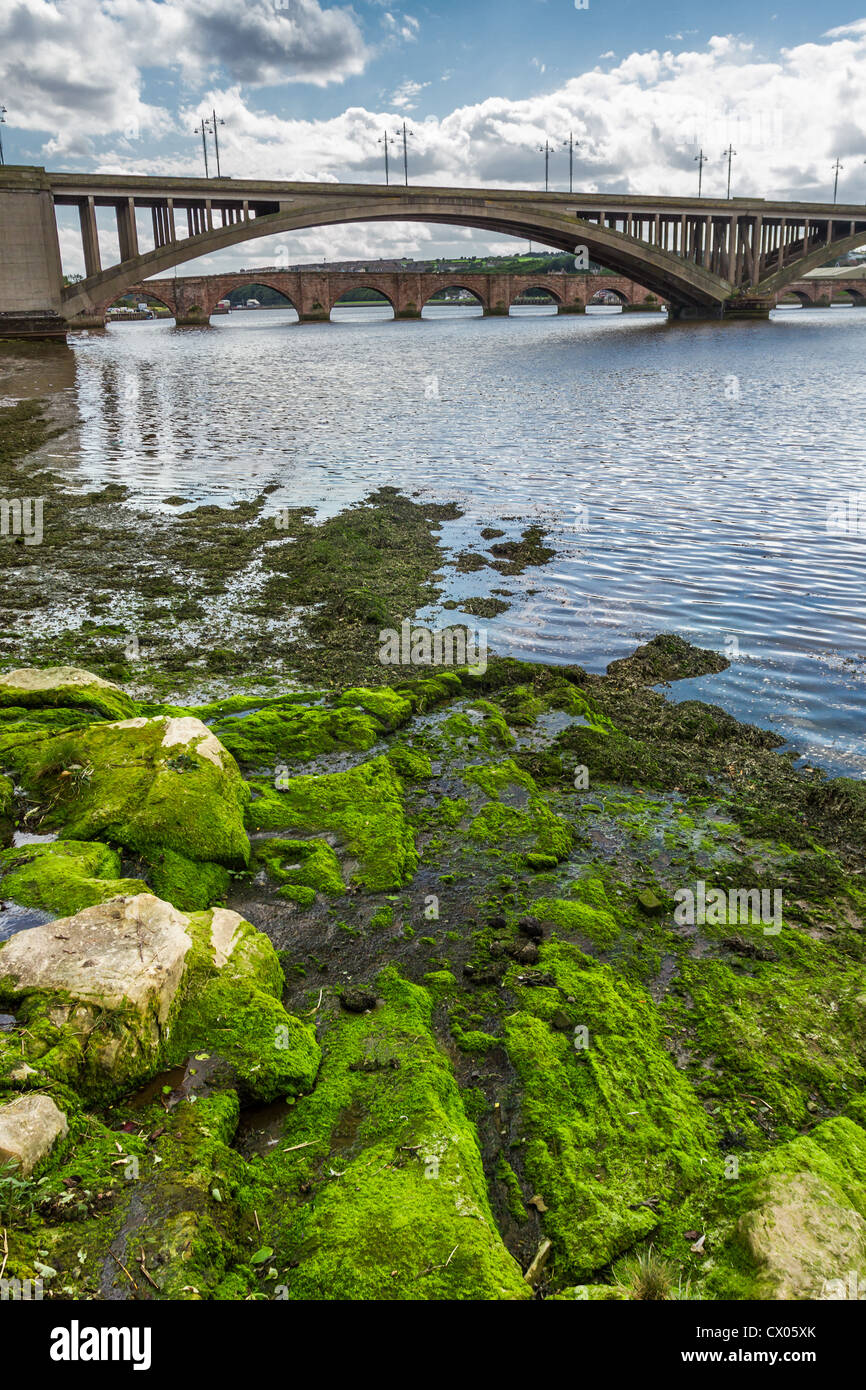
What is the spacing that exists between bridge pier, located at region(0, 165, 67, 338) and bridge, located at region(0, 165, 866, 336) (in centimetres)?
9

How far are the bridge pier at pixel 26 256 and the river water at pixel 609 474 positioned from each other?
73.1 ft

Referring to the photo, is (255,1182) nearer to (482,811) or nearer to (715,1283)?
(715,1283)

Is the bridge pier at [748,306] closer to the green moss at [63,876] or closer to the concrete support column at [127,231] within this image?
the concrete support column at [127,231]

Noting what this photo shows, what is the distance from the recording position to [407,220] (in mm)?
96750

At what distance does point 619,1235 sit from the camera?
12.9 feet

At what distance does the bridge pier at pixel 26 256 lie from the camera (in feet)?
241

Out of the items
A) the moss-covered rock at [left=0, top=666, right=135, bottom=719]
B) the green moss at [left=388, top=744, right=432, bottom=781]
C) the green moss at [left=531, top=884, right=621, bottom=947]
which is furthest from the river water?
Result: the moss-covered rock at [left=0, top=666, right=135, bottom=719]

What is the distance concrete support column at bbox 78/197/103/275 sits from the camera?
8094cm

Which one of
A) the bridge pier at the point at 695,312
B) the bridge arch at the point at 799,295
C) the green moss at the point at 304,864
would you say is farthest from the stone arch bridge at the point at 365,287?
the green moss at the point at 304,864

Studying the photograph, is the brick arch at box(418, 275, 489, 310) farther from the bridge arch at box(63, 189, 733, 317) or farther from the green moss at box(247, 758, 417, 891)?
the green moss at box(247, 758, 417, 891)

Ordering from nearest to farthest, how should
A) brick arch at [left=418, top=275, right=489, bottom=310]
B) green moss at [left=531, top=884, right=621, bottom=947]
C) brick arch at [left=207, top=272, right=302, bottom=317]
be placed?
1. green moss at [left=531, top=884, right=621, bottom=947]
2. brick arch at [left=207, top=272, right=302, bottom=317]
3. brick arch at [left=418, top=275, right=489, bottom=310]

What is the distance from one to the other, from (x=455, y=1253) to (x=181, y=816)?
3.98 meters

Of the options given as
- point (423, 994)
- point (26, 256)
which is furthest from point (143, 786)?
point (26, 256)

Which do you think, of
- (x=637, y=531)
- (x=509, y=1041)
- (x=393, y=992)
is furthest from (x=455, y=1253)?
(x=637, y=531)
